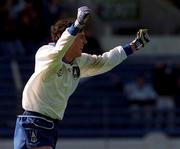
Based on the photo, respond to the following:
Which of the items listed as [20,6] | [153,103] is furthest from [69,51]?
[20,6]

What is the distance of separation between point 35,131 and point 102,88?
7.77 meters

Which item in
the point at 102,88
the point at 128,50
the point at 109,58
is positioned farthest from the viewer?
the point at 102,88

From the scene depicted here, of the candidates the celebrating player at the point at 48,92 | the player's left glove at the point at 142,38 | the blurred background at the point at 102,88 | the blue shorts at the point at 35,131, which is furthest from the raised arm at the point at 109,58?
the blurred background at the point at 102,88

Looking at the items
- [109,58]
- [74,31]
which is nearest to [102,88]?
[109,58]

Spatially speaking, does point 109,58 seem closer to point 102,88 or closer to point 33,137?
point 33,137

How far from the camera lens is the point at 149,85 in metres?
15.0

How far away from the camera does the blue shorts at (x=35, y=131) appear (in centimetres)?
787

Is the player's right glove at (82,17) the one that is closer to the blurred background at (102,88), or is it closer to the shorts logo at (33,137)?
the shorts logo at (33,137)

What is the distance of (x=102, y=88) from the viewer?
15.6 meters

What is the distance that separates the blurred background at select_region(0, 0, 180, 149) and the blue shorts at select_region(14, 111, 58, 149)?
6.55 m

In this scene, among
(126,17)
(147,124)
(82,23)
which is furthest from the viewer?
(126,17)

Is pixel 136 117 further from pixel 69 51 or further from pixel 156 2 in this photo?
pixel 69 51

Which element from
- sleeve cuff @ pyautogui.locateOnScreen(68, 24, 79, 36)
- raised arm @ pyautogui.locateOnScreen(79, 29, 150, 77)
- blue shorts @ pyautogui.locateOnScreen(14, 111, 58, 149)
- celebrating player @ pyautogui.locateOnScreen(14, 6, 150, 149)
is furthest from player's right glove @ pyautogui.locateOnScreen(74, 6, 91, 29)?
blue shorts @ pyautogui.locateOnScreen(14, 111, 58, 149)

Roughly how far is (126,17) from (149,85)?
296cm
